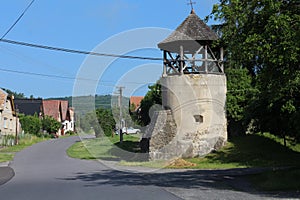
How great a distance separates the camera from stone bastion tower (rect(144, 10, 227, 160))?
26.9 metres

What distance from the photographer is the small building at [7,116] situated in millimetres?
48656

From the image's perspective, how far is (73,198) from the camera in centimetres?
1180

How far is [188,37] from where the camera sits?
27266mm

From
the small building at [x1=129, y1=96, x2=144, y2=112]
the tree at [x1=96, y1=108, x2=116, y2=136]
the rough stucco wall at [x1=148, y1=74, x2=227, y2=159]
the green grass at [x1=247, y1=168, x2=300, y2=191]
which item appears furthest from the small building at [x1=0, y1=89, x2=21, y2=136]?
the green grass at [x1=247, y1=168, x2=300, y2=191]

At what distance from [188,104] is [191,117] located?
808mm

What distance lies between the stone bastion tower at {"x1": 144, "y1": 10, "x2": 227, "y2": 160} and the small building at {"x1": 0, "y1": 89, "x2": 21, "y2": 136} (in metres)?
25.4

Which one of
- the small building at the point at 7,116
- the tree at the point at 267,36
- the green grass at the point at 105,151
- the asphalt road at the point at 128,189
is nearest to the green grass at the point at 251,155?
the asphalt road at the point at 128,189

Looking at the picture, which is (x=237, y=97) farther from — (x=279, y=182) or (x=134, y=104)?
(x=134, y=104)

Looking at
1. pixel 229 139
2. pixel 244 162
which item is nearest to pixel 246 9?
pixel 244 162

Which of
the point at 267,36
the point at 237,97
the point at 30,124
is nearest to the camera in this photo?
the point at 267,36

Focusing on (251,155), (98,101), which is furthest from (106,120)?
(251,155)

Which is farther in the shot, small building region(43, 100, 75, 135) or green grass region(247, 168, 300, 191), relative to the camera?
small building region(43, 100, 75, 135)

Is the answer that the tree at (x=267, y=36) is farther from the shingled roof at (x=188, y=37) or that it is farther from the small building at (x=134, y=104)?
the small building at (x=134, y=104)

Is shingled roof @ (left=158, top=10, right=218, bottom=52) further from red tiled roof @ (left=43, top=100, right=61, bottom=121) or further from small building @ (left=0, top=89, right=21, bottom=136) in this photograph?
red tiled roof @ (left=43, top=100, right=61, bottom=121)
